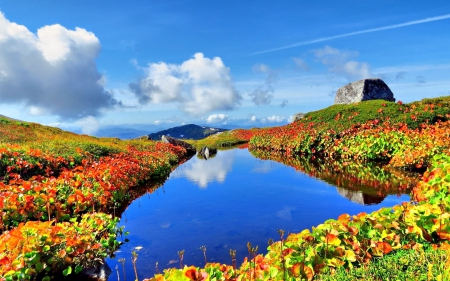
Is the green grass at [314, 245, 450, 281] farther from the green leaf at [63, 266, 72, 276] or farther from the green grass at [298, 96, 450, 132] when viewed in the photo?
the green grass at [298, 96, 450, 132]

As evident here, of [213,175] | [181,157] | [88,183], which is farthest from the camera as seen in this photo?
[181,157]

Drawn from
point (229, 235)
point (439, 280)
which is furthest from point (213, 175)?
point (439, 280)

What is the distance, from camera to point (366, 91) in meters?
39.6

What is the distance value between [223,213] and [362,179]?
8479mm

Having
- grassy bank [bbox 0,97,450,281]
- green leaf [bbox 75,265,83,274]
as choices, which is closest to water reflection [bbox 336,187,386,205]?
grassy bank [bbox 0,97,450,281]

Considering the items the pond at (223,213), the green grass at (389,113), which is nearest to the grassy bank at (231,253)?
the pond at (223,213)

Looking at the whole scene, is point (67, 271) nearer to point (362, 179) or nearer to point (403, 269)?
point (403, 269)

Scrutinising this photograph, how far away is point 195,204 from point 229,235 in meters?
3.79

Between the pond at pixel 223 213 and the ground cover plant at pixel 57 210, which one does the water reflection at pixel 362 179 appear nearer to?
the pond at pixel 223 213

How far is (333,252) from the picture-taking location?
18.0ft

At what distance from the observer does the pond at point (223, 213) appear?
320 inches

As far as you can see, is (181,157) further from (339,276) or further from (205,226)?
(339,276)

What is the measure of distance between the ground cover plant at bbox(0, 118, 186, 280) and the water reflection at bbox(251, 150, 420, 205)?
930cm

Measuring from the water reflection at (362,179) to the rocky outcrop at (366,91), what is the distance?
67.2 feet
